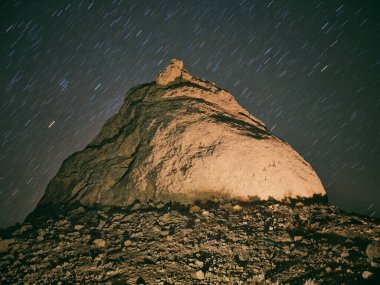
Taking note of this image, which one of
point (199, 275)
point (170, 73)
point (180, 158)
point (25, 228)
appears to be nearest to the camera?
point (199, 275)

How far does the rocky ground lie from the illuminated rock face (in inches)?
25.8

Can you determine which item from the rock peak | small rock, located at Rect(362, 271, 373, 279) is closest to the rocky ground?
small rock, located at Rect(362, 271, 373, 279)

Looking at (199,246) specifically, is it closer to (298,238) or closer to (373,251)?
(298,238)

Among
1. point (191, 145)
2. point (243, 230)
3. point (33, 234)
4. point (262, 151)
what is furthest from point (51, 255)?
point (262, 151)

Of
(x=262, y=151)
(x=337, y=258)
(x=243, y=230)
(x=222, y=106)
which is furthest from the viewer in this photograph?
(x=222, y=106)

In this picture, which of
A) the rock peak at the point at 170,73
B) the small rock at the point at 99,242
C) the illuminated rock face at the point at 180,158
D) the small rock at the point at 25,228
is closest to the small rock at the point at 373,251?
the illuminated rock face at the point at 180,158

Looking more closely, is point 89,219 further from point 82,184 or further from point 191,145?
point 191,145

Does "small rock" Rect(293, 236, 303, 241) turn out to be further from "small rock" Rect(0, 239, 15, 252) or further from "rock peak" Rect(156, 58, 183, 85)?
"rock peak" Rect(156, 58, 183, 85)

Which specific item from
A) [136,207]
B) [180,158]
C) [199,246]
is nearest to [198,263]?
[199,246]

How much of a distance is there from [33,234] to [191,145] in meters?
4.73

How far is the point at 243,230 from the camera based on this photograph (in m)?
5.96

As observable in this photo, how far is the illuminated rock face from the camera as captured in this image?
7594 millimetres

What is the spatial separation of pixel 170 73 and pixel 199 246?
7361mm

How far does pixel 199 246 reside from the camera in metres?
5.38
